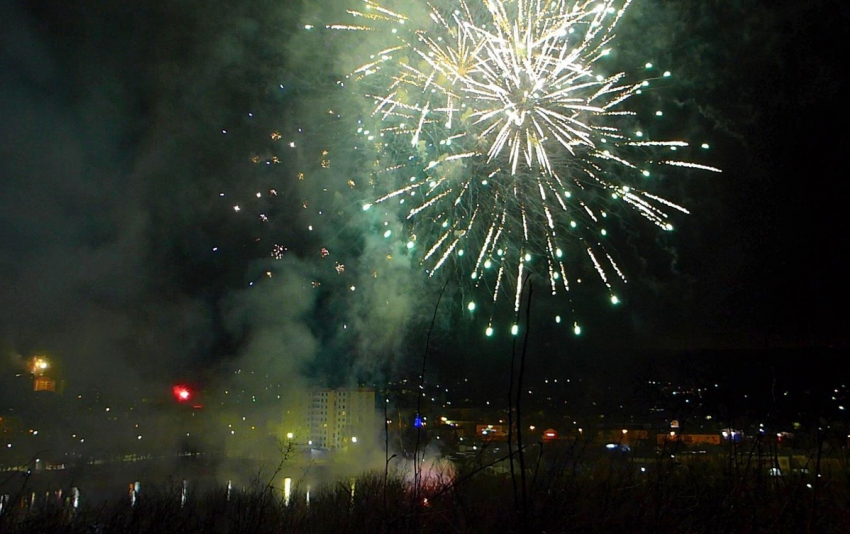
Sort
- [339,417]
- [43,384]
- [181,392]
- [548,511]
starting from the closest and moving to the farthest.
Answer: [548,511]
[181,392]
[43,384]
[339,417]

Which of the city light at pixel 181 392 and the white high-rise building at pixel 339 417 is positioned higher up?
the city light at pixel 181 392

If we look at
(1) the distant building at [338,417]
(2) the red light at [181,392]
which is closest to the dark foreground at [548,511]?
(2) the red light at [181,392]

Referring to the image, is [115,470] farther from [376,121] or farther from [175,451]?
[376,121]

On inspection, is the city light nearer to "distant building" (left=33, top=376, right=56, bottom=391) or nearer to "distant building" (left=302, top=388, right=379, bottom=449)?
"distant building" (left=33, top=376, right=56, bottom=391)

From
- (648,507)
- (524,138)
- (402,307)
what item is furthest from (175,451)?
(648,507)

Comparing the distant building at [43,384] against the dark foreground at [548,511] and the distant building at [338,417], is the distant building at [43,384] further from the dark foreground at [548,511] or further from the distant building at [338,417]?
the dark foreground at [548,511]

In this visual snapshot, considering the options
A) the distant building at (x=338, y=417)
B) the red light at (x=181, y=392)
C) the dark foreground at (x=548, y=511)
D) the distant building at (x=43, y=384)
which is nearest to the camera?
the dark foreground at (x=548, y=511)

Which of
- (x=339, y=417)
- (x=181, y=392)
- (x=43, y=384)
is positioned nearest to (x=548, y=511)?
(x=181, y=392)

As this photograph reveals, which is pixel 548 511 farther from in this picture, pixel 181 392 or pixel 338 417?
pixel 338 417

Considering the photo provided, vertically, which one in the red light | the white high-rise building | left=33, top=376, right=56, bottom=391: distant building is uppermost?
left=33, top=376, right=56, bottom=391: distant building

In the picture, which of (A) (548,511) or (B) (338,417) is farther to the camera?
(B) (338,417)

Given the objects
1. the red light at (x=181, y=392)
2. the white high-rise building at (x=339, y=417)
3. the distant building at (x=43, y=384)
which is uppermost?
the distant building at (x=43, y=384)

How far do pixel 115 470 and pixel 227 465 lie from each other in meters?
3.31

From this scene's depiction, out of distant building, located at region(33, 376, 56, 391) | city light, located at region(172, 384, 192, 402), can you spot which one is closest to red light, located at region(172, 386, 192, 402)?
city light, located at region(172, 384, 192, 402)
